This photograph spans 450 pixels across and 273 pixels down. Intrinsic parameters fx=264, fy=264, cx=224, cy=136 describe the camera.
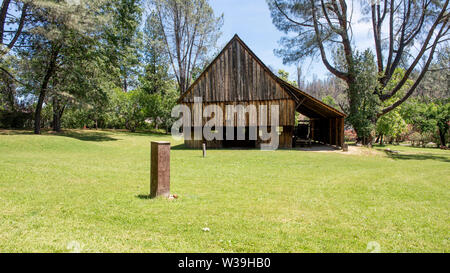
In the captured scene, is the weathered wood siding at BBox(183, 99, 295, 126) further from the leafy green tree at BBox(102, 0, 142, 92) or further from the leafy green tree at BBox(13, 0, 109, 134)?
the leafy green tree at BBox(102, 0, 142, 92)

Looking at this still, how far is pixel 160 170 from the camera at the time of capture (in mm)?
5898

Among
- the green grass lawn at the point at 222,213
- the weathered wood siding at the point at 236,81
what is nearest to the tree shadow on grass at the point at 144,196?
the green grass lawn at the point at 222,213

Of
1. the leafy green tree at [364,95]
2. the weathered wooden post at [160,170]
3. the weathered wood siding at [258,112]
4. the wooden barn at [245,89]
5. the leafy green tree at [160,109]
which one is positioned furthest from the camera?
the leafy green tree at [160,109]

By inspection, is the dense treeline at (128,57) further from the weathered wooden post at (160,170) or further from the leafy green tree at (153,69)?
the weathered wooden post at (160,170)

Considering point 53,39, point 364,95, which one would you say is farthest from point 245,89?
point 53,39

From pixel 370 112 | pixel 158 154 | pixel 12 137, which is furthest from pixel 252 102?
pixel 12 137

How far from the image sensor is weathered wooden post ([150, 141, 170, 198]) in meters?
5.88

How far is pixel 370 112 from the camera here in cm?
2206

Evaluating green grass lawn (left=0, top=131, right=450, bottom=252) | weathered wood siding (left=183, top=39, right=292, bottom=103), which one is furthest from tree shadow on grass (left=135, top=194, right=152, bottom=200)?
weathered wood siding (left=183, top=39, right=292, bottom=103)

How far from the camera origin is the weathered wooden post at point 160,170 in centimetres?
588

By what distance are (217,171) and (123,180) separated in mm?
3518

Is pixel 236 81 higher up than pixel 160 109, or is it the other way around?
pixel 236 81

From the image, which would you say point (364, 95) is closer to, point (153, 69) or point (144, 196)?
point (144, 196)
